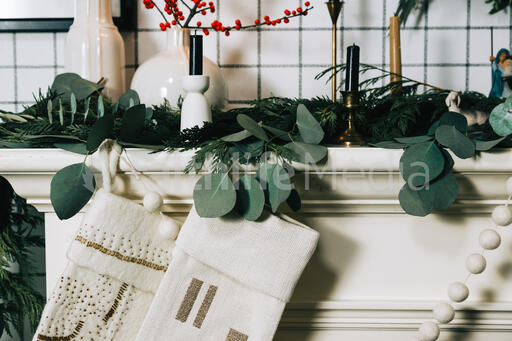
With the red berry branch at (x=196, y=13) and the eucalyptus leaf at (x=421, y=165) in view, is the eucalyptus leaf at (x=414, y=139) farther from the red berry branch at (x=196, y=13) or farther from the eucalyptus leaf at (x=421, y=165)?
the red berry branch at (x=196, y=13)

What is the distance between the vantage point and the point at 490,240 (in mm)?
587

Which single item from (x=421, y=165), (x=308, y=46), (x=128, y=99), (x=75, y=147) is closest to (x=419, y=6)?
(x=308, y=46)

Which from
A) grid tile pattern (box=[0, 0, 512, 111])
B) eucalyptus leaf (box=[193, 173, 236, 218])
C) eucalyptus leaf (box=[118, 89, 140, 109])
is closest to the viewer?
eucalyptus leaf (box=[193, 173, 236, 218])

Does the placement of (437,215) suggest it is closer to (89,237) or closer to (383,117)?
(383,117)

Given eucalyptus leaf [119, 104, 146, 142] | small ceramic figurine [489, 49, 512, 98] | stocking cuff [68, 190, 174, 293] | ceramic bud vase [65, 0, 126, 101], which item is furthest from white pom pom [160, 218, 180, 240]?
small ceramic figurine [489, 49, 512, 98]

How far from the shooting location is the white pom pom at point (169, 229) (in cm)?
61

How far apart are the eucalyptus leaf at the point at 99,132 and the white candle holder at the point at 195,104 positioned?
101 mm

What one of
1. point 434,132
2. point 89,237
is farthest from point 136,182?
point 434,132

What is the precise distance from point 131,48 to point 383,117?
0.56 meters

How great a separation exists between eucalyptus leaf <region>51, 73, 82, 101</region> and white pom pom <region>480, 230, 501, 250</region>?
Answer: 25.8 inches

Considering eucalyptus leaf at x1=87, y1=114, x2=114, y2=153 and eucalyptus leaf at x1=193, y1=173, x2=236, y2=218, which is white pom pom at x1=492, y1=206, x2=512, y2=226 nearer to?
eucalyptus leaf at x1=193, y1=173, x2=236, y2=218

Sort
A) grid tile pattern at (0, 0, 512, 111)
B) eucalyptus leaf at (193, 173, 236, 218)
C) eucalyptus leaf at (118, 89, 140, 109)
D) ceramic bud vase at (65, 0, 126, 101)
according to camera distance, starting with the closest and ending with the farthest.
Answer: eucalyptus leaf at (193, 173, 236, 218) → eucalyptus leaf at (118, 89, 140, 109) → ceramic bud vase at (65, 0, 126, 101) → grid tile pattern at (0, 0, 512, 111)

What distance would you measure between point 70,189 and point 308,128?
32 cm

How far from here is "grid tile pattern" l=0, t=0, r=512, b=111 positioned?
0.94 metres
